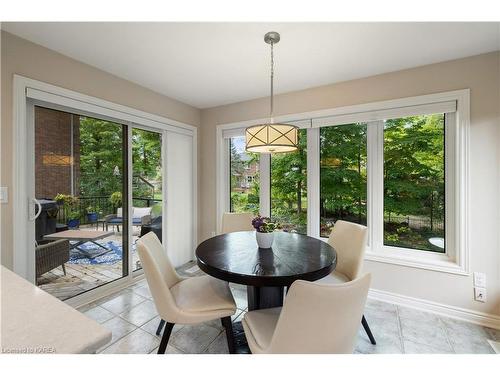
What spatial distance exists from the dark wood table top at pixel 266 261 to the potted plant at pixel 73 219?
1.50 meters

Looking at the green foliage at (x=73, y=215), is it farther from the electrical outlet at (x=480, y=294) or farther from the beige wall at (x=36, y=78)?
the electrical outlet at (x=480, y=294)

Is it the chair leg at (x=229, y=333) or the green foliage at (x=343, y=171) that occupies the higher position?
the green foliage at (x=343, y=171)

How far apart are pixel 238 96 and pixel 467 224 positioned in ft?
9.50

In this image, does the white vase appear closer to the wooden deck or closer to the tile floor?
the tile floor

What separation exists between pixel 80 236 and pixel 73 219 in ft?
0.63

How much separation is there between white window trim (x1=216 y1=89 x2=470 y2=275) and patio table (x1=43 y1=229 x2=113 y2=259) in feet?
8.24

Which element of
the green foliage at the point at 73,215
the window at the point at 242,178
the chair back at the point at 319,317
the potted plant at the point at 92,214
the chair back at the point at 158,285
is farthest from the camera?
the window at the point at 242,178

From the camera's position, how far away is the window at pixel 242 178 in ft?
11.1

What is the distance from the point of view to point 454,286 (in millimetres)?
2164

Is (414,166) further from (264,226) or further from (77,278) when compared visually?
(77,278)

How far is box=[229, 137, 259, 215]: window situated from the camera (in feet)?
11.1

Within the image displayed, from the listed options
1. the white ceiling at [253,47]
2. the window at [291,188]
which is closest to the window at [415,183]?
the white ceiling at [253,47]

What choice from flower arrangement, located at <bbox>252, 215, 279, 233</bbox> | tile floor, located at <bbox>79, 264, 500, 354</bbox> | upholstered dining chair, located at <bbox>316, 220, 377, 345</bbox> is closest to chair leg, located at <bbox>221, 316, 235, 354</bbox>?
tile floor, located at <bbox>79, 264, 500, 354</bbox>
